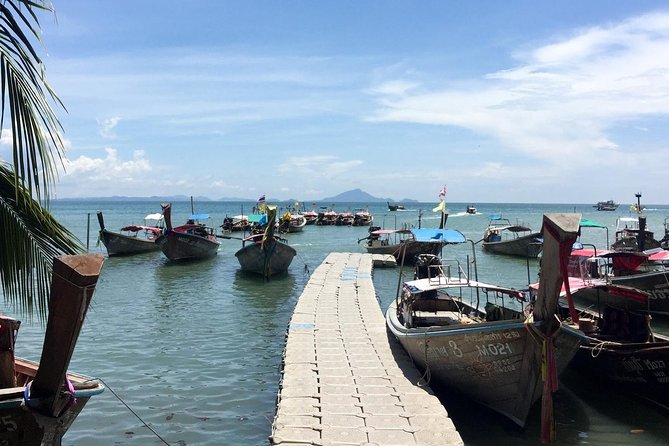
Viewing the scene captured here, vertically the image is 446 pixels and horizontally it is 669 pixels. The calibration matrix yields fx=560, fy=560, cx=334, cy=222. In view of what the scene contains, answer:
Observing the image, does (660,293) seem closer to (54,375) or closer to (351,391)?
(351,391)

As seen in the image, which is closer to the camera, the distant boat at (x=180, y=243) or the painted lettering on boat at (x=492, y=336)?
the painted lettering on boat at (x=492, y=336)

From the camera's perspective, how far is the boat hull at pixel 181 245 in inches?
1268

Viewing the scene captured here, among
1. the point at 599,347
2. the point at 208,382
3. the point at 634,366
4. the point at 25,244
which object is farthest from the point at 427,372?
the point at 25,244

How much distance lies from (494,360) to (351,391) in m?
2.44

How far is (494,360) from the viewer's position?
367 inches

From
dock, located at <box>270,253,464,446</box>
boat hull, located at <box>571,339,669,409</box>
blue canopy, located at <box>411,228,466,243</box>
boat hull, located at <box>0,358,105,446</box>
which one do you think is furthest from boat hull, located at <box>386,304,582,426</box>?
blue canopy, located at <box>411,228,466,243</box>

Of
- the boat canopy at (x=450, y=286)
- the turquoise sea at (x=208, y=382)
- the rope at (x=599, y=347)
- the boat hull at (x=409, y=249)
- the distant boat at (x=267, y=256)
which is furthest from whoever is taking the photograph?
the boat hull at (x=409, y=249)

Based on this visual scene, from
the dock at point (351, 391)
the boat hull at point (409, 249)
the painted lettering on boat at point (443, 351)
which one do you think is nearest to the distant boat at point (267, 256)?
the boat hull at point (409, 249)

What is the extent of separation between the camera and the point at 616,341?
456 inches

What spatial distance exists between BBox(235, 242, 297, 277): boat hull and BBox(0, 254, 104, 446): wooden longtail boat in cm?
2122

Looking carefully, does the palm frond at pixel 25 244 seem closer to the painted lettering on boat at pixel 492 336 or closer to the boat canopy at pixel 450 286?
the painted lettering on boat at pixel 492 336

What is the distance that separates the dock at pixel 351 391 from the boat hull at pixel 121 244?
23913 mm

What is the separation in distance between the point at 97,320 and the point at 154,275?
10741 millimetres

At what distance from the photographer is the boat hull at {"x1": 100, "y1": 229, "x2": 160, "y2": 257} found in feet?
117
